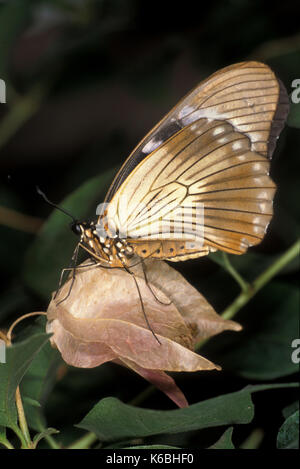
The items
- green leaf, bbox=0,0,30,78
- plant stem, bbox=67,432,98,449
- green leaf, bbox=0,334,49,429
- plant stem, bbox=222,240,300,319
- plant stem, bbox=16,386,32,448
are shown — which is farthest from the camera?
green leaf, bbox=0,0,30,78

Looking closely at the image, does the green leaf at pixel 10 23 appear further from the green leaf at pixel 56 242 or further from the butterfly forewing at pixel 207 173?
the butterfly forewing at pixel 207 173

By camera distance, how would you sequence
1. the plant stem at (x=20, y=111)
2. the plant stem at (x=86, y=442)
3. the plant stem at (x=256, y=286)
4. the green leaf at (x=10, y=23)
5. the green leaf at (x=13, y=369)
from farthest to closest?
the plant stem at (x=20, y=111) → the green leaf at (x=10, y=23) → the plant stem at (x=256, y=286) → the plant stem at (x=86, y=442) → the green leaf at (x=13, y=369)

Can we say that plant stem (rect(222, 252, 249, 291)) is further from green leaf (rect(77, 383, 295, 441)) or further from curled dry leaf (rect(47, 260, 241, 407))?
green leaf (rect(77, 383, 295, 441))

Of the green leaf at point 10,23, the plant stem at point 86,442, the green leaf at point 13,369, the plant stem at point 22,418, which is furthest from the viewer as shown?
the green leaf at point 10,23

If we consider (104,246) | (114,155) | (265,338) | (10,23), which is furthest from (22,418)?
(10,23)

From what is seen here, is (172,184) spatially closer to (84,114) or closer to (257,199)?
(257,199)

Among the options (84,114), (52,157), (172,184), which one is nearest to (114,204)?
(172,184)

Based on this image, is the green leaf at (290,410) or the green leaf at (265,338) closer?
the green leaf at (290,410)

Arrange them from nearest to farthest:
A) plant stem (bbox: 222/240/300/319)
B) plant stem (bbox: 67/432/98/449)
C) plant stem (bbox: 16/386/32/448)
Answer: plant stem (bbox: 16/386/32/448), plant stem (bbox: 67/432/98/449), plant stem (bbox: 222/240/300/319)

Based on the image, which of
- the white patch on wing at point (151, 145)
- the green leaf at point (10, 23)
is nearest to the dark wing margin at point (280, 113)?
the white patch on wing at point (151, 145)

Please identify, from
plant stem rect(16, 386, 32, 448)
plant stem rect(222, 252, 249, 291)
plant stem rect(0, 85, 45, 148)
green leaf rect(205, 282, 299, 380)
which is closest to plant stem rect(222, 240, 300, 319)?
plant stem rect(222, 252, 249, 291)
